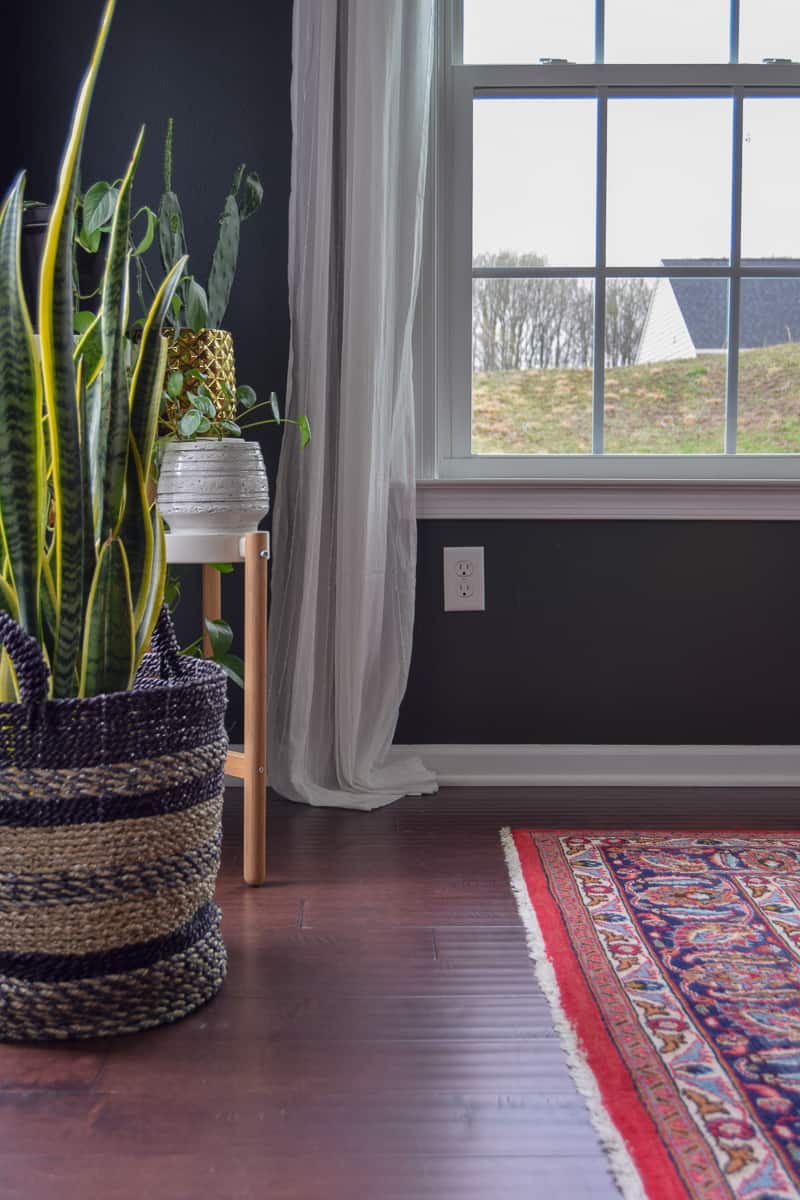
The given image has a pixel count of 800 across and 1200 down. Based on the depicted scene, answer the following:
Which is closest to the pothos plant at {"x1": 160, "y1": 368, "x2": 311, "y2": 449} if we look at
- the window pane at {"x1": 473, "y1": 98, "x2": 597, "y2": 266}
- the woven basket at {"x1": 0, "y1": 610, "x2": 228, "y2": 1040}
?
the woven basket at {"x1": 0, "y1": 610, "x2": 228, "y2": 1040}

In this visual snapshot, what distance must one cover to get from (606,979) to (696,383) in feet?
5.08

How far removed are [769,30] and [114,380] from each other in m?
1.94

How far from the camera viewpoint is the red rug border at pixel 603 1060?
1038 millimetres

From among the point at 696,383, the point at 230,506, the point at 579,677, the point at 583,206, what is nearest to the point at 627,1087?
the point at 230,506

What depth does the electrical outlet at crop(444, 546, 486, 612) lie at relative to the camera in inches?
100

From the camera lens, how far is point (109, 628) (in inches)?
52.8

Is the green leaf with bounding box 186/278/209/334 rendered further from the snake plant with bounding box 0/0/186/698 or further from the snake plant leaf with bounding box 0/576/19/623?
the snake plant leaf with bounding box 0/576/19/623

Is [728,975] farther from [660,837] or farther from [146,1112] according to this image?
[146,1112]

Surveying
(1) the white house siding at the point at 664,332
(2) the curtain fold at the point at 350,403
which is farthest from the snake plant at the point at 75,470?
(1) the white house siding at the point at 664,332

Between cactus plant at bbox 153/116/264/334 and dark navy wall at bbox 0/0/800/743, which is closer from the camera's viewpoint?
cactus plant at bbox 153/116/264/334

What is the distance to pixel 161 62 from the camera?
247 cm

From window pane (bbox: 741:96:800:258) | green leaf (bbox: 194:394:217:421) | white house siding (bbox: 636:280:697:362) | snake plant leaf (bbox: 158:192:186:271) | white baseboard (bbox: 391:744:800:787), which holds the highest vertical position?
window pane (bbox: 741:96:800:258)

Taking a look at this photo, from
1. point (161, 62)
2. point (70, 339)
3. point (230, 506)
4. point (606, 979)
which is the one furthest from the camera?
point (161, 62)

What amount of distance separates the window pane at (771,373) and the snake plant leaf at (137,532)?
1.64 meters
